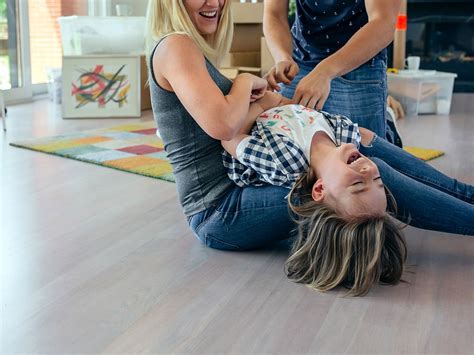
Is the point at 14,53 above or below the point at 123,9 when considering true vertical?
below

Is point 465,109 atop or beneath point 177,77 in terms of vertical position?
beneath

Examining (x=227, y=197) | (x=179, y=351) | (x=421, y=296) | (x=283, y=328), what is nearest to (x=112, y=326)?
(x=179, y=351)

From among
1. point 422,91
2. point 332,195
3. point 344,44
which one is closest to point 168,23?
point 332,195

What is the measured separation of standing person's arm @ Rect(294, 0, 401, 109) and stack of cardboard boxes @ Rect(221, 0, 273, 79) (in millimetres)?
2485

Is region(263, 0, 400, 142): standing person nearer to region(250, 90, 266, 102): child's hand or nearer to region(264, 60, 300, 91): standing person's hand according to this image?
region(264, 60, 300, 91): standing person's hand

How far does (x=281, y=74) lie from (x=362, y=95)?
0.41 meters

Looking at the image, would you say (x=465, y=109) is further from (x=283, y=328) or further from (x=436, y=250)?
(x=283, y=328)

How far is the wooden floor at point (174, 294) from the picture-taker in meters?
1.29

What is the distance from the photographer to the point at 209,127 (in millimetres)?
1595

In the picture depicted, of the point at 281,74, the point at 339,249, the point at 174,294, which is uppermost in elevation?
the point at 281,74

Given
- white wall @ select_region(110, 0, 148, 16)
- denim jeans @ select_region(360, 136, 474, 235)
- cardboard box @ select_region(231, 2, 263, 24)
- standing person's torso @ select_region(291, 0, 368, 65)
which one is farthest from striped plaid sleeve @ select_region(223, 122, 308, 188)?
white wall @ select_region(110, 0, 148, 16)

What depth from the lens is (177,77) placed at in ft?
5.20

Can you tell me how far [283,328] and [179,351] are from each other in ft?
0.72

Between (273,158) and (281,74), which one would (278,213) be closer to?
(273,158)
